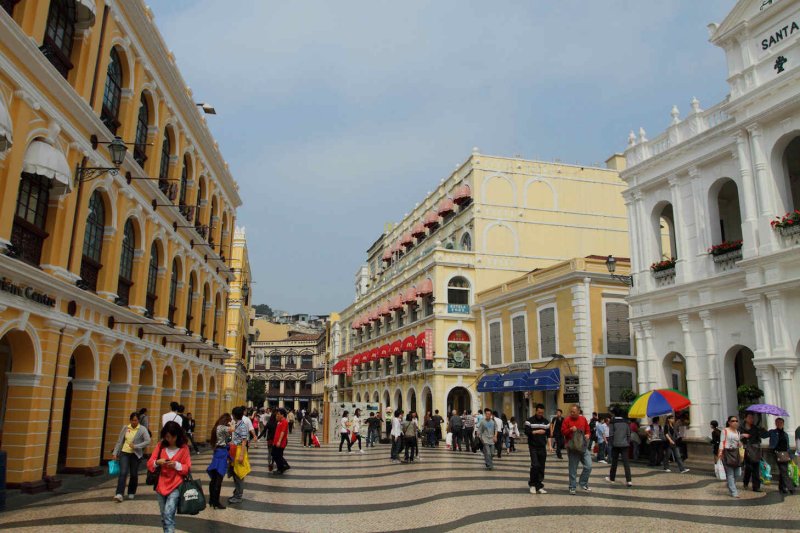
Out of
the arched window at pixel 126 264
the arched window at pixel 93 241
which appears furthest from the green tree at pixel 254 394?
the arched window at pixel 93 241

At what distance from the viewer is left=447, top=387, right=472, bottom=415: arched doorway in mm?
37156

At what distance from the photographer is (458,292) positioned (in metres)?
38.2

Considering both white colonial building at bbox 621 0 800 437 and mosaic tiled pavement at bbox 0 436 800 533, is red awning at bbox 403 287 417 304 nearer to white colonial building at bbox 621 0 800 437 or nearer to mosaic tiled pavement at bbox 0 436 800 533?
white colonial building at bbox 621 0 800 437

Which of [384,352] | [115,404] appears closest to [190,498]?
[115,404]

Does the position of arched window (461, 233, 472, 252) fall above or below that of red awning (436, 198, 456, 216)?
below

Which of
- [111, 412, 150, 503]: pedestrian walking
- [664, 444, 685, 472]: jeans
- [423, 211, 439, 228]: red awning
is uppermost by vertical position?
[423, 211, 439, 228]: red awning

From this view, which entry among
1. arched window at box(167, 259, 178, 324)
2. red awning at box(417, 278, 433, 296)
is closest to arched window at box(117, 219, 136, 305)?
arched window at box(167, 259, 178, 324)

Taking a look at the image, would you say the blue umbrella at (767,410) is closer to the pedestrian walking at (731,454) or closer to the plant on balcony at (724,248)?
the pedestrian walking at (731,454)

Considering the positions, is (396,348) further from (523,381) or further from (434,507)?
(434,507)

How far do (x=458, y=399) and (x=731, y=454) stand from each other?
26545 millimetres

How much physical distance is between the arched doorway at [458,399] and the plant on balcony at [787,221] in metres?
23.2

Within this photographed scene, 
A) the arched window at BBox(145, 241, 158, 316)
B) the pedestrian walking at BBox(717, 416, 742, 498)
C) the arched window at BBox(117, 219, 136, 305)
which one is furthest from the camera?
the arched window at BBox(145, 241, 158, 316)

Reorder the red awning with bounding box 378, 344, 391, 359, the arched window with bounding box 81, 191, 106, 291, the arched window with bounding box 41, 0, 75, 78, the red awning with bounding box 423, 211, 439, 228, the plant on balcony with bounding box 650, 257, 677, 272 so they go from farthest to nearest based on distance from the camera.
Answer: the red awning with bounding box 378, 344, 391, 359 → the red awning with bounding box 423, 211, 439, 228 → the plant on balcony with bounding box 650, 257, 677, 272 → the arched window with bounding box 81, 191, 106, 291 → the arched window with bounding box 41, 0, 75, 78

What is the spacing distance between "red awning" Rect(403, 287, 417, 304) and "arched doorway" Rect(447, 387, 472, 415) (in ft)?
21.3
